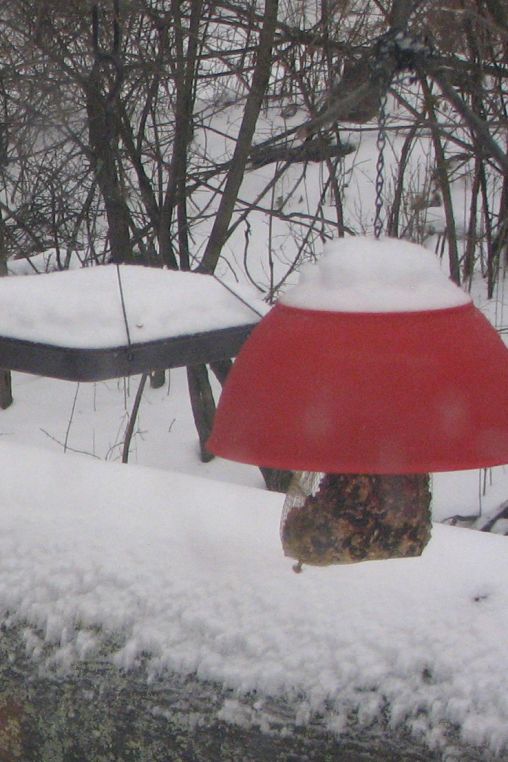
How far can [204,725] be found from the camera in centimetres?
138

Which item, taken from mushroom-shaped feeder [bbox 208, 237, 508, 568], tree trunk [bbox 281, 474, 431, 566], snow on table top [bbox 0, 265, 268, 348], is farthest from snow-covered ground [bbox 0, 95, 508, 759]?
snow on table top [bbox 0, 265, 268, 348]

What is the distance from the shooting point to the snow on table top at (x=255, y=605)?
1.33m

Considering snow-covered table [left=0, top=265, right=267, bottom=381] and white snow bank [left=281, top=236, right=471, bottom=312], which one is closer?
white snow bank [left=281, top=236, right=471, bottom=312]

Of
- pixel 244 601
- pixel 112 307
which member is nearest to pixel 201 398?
pixel 112 307

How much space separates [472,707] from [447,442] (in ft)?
1.39

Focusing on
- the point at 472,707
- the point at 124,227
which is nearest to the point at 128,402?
the point at 124,227

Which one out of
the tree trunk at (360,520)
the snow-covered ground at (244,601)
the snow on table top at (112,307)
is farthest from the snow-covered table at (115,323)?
the tree trunk at (360,520)

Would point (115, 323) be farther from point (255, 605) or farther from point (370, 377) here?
point (370, 377)

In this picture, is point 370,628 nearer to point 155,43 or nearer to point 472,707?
point 472,707

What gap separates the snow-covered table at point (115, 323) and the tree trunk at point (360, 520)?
3.33 ft

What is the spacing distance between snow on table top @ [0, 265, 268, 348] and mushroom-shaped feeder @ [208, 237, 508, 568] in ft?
3.57

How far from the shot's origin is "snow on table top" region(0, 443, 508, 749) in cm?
133

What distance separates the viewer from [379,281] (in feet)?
3.85

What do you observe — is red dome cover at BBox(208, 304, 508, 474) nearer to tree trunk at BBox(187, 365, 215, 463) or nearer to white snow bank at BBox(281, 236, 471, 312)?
white snow bank at BBox(281, 236, 471, 312)
